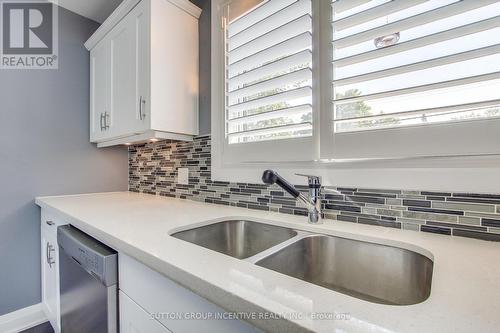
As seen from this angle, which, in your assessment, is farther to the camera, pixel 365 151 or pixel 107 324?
pixel 365 151

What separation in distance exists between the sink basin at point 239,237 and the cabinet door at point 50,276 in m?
1.01

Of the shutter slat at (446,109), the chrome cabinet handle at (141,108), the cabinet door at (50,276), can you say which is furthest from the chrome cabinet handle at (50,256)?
the shutter slat at (446,109)

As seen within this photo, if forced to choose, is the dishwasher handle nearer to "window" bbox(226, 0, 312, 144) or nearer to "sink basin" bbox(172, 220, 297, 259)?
"sink basin" bbox(172, 220, 297, 259)

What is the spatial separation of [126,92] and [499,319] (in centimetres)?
175

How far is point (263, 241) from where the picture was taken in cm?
101

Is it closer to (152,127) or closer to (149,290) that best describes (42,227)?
(152,127)

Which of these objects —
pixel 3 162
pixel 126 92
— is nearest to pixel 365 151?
pixel 126 92

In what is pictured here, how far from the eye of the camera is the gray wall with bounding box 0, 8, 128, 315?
62.8 inches

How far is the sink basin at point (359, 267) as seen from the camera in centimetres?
66

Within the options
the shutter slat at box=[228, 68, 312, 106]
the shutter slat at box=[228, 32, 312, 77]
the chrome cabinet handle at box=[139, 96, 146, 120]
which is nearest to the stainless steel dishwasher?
the chrome cabinet handle at box=[139, 96, 146, 120]

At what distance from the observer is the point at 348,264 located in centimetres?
79

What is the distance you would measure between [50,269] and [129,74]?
131 centimetres

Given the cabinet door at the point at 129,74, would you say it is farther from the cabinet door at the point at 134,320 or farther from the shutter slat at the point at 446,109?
the shutter slat at the point at 446,109

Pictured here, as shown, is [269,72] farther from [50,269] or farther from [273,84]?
[50,269]
